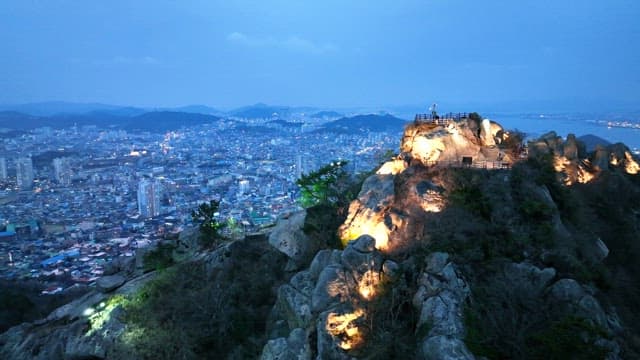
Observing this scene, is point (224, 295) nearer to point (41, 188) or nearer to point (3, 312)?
point (3, 312)

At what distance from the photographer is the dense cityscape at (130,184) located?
43000 millimetres

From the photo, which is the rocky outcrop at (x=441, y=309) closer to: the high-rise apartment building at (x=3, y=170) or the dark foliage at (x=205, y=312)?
the dark foliage at (x=205, y=312)

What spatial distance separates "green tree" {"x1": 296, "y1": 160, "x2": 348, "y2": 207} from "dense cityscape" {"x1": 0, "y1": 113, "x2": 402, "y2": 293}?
9.16ft

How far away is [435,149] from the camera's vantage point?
19.3 metres

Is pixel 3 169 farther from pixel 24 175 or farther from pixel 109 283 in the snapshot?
pixel 109 283

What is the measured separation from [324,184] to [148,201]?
3906cm

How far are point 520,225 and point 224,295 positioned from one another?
12832mm

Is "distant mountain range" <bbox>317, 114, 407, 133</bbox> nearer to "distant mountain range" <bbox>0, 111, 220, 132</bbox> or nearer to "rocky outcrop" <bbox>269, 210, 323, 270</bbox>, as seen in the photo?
"distant mountain range" <bbox>0, 111, 220, 132</bbox>

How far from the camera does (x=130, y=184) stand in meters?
73.1

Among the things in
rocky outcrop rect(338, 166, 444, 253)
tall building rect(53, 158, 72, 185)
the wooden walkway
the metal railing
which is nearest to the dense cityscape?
tall building rect(53, 158, 72, 185)

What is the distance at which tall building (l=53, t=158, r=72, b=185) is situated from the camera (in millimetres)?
74500

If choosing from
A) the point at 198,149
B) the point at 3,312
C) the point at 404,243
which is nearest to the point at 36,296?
the point at 3,312

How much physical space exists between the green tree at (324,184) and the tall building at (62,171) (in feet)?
209

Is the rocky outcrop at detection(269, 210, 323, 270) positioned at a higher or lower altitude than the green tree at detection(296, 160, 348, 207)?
lower
